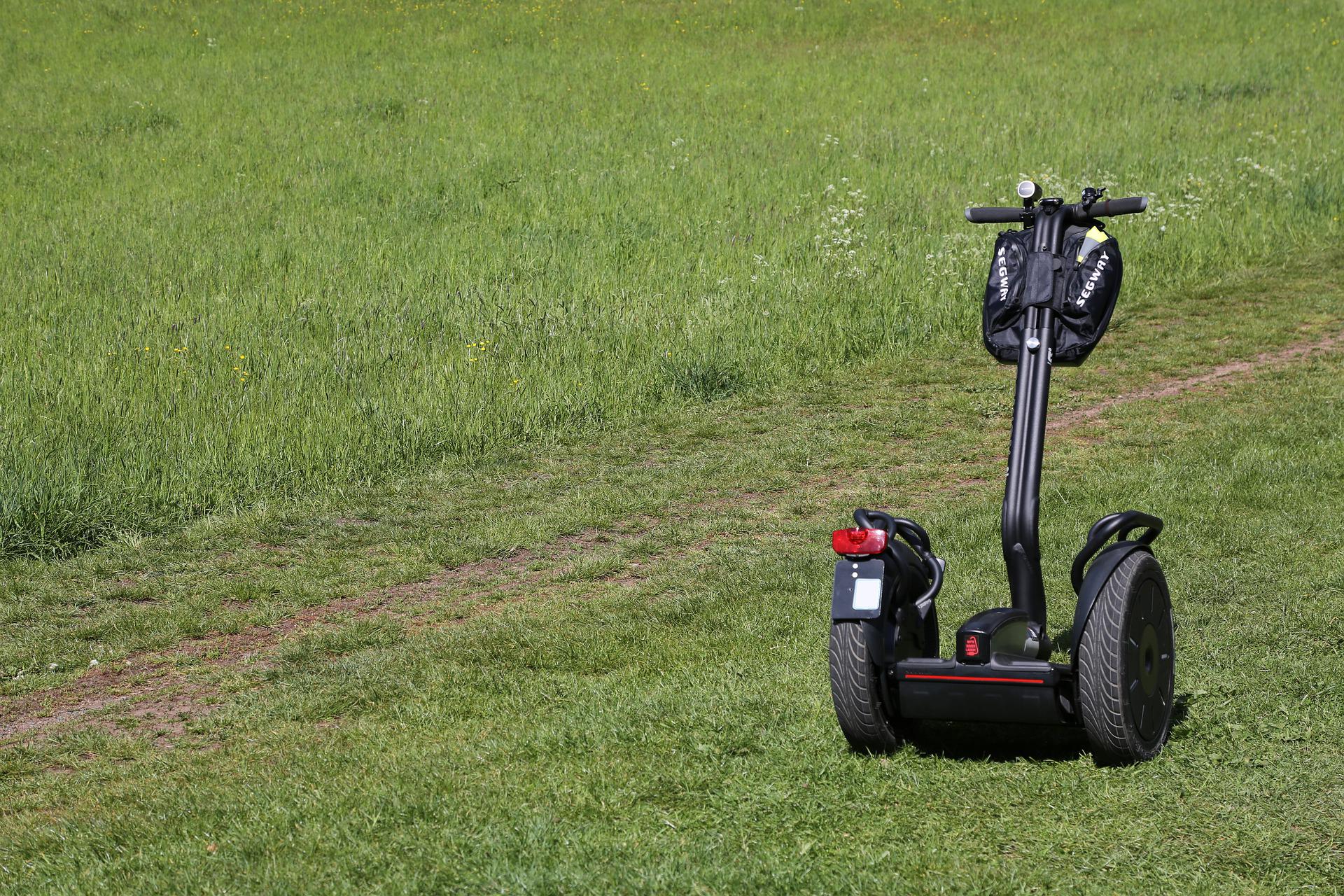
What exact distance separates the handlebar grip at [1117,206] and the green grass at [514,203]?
19.4 ft

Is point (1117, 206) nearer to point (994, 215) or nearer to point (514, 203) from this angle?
point (994, 215)

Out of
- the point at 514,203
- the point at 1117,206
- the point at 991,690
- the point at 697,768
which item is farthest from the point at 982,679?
the point at 514,203

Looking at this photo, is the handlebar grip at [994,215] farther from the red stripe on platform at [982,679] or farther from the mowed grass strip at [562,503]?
the mowed grass strip at [562,503]

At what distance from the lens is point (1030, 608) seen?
4586 mm

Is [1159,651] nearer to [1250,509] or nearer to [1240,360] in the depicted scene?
[1250,509]

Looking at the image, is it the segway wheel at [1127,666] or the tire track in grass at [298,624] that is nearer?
the segway wheel at [1127,666]

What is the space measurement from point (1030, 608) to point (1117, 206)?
51.7 inches

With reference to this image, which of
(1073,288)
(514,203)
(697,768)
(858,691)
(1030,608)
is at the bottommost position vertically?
(697,768)

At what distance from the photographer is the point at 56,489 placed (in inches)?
333

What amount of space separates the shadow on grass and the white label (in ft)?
2.10

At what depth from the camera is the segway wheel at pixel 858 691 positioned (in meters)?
4.40

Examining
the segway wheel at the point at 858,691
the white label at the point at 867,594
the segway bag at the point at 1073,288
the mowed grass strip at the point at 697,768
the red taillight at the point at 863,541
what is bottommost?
the mowed grass strip at the point at 697,768

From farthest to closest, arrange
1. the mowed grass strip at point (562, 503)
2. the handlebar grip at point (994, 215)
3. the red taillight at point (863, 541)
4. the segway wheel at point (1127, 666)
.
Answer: the mowed grass strip at point (562, 503) → the handlebar grip at point (994, 215) → the red taillight at point (863, 541) → the segway wheel at point (1127, 666)

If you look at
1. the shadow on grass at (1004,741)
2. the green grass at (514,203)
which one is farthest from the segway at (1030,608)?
the green grass at (514,203)
